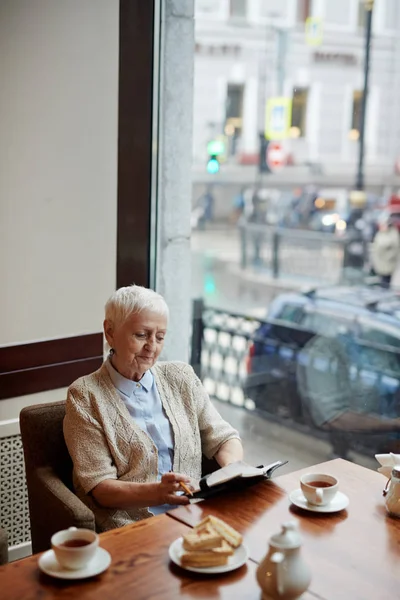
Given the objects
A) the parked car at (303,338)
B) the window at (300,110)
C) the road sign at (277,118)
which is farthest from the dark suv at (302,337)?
the window at (300,110)

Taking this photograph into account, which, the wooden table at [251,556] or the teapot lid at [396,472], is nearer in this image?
the wooden table at [251,556]

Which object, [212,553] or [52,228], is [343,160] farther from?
[212,553]

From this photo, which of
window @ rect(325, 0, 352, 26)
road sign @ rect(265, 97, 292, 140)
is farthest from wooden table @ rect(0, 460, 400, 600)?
window @ rect(325, 0, 352, 26)

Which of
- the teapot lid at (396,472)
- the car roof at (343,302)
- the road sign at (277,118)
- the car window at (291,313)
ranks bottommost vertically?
the car window at (291,313)

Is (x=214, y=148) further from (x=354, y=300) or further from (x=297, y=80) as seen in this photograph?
(x=297, y=80)

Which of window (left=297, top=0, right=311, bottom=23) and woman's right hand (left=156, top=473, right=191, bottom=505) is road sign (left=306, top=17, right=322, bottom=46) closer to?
Answer: window (left=297, top=0, right=311, bottom=23)

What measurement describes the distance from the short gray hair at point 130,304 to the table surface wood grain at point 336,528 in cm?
57

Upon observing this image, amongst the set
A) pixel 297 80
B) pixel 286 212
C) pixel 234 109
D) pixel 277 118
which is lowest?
pixel 286 212

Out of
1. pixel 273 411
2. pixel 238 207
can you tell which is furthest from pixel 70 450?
pixel 238 207

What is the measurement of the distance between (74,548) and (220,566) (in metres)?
0.30

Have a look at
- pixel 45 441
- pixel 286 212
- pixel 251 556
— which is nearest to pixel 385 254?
pixel 286 212

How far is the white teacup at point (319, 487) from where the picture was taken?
6.14 feet

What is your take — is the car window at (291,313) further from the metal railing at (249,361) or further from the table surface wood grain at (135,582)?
the table surface wood grain at (135,582)

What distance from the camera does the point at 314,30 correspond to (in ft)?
54.3
